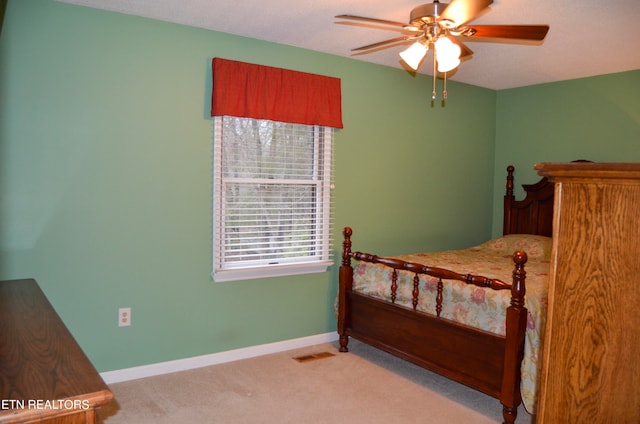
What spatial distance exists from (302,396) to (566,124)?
11.1ft

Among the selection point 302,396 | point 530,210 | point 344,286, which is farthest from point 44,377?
point 530,210

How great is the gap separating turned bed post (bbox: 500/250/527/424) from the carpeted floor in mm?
206

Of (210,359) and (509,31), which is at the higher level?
(509,31)

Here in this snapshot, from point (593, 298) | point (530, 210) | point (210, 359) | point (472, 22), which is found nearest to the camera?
point (593, 298)

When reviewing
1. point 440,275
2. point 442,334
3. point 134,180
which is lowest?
point 442,334

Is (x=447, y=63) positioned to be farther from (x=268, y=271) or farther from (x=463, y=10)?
(x=268, y=271)

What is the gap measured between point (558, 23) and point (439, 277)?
5.40 ft

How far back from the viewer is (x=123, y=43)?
3051 millimetres

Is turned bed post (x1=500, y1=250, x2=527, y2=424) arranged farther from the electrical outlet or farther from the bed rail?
the electrical outlet

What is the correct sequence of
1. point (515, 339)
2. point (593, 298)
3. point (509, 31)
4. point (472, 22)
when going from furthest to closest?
point (472, 22)
point (515, 339)
point (509, 31)
point (593, 298)

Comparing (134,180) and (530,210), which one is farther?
(530,210)

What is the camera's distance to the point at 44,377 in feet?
4.13

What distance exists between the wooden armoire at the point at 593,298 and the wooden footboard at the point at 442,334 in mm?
1724

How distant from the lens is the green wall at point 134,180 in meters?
2.82
